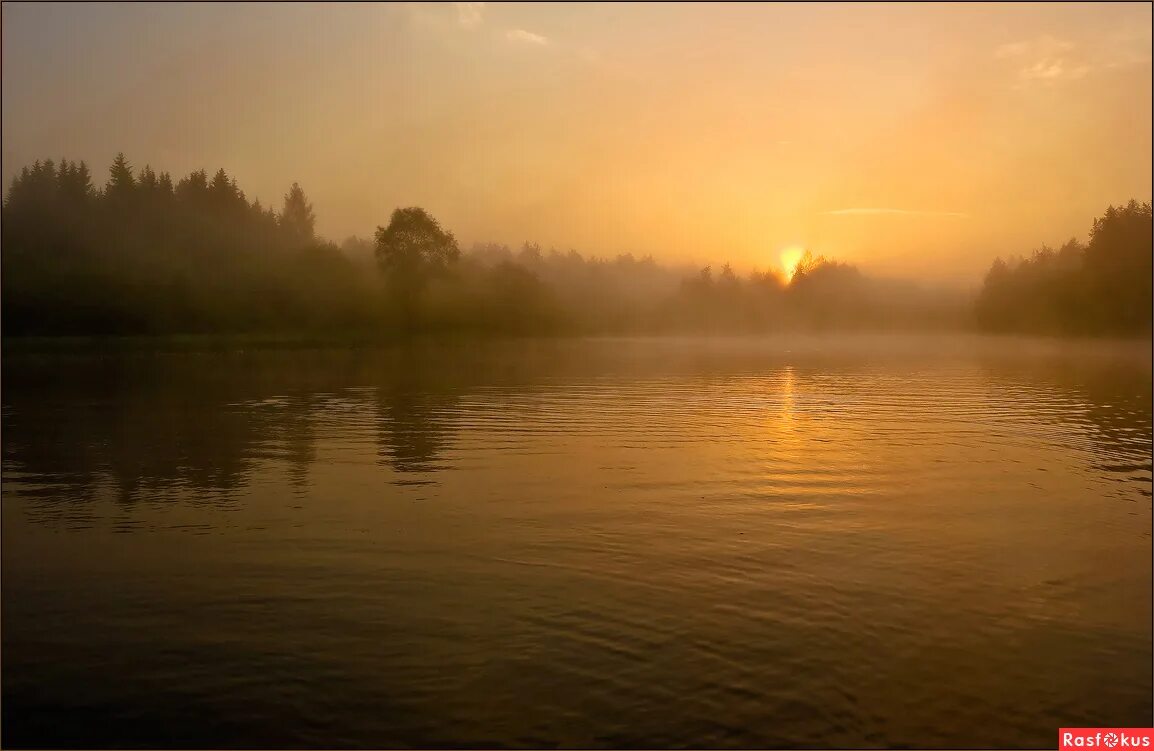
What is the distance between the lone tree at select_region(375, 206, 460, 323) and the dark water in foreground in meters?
100

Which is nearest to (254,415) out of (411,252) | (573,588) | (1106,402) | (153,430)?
(153,430)

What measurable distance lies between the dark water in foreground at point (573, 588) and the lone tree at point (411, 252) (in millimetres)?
100326

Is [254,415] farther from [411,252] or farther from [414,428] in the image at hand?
[411,252]

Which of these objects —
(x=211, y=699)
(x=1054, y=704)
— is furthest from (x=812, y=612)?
(x=211, y=699)

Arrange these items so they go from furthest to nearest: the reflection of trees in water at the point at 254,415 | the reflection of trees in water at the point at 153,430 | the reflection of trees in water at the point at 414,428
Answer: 1. the reflection of trees in water at the point at 414,428
2. the reflection of trees in water at the point at 254,415
3. the reflection of trees in water at the point at 153,430

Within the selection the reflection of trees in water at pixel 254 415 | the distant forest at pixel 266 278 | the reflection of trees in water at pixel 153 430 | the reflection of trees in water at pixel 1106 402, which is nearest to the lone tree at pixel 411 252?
the distant forest at pixel 266 278

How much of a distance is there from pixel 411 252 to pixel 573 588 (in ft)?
398

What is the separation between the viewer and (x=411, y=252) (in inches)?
5089

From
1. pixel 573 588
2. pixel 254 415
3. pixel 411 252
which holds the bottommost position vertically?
pixel 573 588

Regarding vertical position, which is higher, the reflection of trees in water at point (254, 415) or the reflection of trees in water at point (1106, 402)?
the reflection of trees in water at point (254, 415)

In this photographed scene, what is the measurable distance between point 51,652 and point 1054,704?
12255 millimetres

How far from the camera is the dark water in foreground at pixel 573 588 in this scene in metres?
9.12

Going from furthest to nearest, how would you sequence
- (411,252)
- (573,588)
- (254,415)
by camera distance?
(411,252) < (254,415) < (573,588)

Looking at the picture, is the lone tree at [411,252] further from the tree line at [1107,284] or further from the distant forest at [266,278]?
the tree line at [1107,284]
